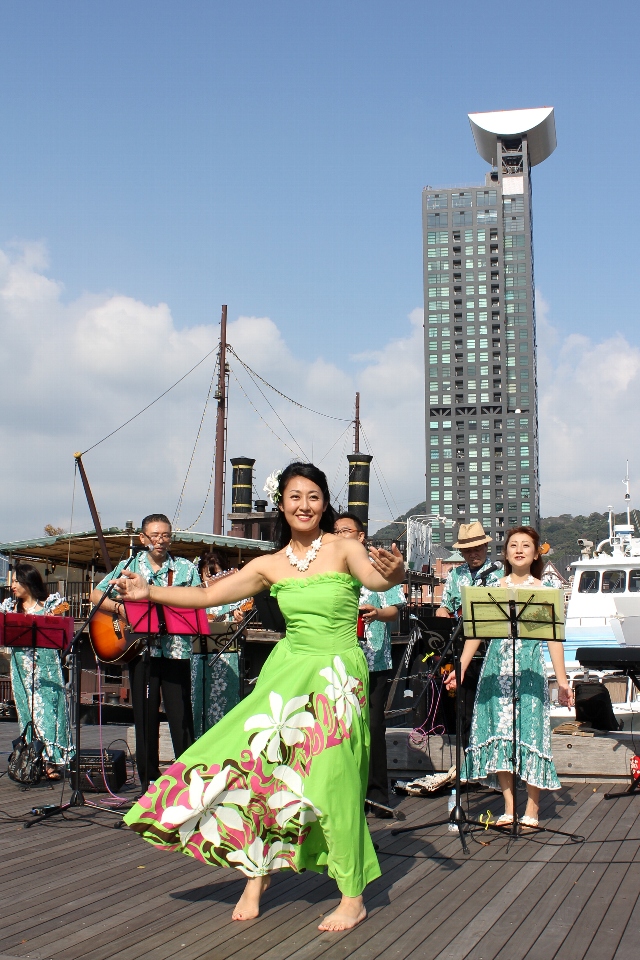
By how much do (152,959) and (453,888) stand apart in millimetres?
1572

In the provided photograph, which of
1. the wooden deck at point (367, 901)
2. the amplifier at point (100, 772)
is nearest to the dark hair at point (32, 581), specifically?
the amplifier at point (100, 772)

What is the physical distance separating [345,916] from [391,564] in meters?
1.45

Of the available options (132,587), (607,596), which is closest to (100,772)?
(132,587)

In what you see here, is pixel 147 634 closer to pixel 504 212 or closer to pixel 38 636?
pixel 38 636

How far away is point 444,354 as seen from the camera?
160375 mm

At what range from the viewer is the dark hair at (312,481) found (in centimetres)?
437

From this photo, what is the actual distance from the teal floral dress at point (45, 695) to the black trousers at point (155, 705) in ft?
4.78

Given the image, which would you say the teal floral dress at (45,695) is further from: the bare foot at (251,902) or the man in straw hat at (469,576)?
the bare foot at (251,902)

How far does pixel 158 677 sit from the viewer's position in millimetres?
6633

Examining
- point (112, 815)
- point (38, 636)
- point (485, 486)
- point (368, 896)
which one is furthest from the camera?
point (485, 486)

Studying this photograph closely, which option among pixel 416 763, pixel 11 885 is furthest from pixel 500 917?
pixel 416 763

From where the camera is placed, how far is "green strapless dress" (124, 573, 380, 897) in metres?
3.90

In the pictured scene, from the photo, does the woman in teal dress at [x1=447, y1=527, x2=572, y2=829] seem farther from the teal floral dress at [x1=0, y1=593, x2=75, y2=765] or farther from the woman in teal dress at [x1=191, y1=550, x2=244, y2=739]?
the teal floral dress at [x1=0, y1=593, x2=75, y2=765]

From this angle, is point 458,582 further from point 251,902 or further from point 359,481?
point 359,481
